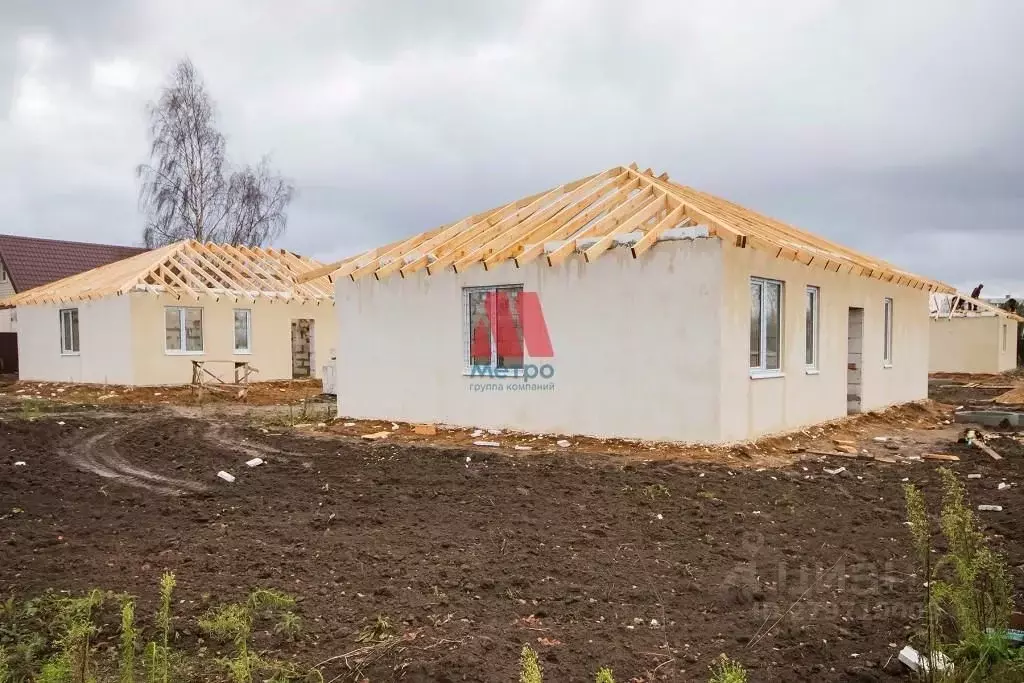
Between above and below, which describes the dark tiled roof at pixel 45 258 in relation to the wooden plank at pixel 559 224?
above

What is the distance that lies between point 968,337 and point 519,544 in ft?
102

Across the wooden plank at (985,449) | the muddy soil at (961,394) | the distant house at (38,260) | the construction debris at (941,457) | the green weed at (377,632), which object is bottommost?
the muddy soil at (961,394)

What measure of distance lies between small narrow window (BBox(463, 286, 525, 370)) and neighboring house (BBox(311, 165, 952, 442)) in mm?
23

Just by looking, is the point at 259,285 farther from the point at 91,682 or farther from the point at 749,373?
the point at 91,682

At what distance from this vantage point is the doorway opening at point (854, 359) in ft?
47.2

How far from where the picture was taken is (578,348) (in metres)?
11.1

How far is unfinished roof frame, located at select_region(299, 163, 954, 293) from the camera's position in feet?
34.6

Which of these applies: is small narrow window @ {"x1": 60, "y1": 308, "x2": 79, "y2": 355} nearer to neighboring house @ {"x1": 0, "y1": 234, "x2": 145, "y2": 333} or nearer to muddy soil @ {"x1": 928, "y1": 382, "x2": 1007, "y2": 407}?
neighboring house @ {"x1": 0, "y1": 234, "x2": 145, "y2": 333}

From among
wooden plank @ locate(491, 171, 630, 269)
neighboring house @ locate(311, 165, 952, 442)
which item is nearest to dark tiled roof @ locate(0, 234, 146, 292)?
neighboring house @ locate(311, 165, 952, 442)

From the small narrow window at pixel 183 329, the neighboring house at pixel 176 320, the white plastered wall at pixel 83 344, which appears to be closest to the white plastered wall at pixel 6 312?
the white plastered wall at pixel 83 344

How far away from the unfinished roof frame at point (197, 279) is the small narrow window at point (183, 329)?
520mm

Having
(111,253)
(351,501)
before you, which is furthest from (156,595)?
(111,253)

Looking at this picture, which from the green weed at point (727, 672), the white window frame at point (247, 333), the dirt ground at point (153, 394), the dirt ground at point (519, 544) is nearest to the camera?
the green weed at point (727, 672)

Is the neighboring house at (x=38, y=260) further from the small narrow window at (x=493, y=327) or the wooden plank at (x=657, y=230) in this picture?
the wooden plank at (x=657, y=230)
